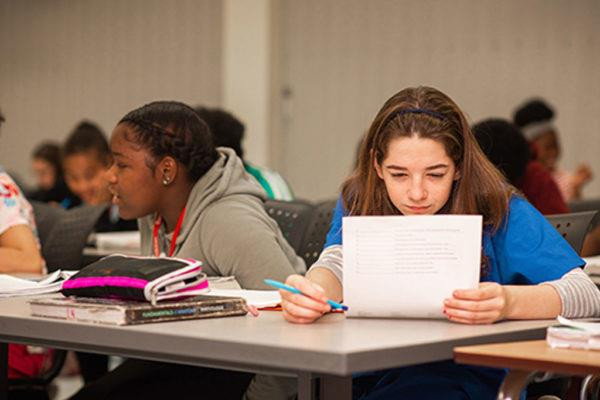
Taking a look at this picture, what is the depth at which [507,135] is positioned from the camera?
3816mm

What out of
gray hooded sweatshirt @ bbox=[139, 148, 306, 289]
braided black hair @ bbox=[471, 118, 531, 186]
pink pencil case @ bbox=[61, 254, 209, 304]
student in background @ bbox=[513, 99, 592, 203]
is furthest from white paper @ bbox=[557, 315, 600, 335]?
student in background @ bbox=[513, 99, 592, 203]

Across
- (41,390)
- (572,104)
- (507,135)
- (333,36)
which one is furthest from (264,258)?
(333,36)

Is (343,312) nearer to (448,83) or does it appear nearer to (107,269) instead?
(107,269)

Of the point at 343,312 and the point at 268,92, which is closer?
the point at 343,312

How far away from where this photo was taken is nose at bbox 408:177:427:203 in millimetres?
2146

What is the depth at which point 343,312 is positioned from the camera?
6.68 ft

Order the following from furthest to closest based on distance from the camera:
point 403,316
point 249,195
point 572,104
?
point 572,104
point 249,195
point 403,316

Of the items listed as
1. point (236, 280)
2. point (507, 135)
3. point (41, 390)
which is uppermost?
point (507, 135)

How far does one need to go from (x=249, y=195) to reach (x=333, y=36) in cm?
436

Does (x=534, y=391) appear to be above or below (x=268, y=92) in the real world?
below

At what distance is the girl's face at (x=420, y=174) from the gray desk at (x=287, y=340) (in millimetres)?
321

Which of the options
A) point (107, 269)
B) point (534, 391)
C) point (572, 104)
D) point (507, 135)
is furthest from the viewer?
point (572, 104)

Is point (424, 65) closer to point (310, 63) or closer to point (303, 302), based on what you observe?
point (310, 63)

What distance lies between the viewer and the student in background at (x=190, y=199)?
2742mm
